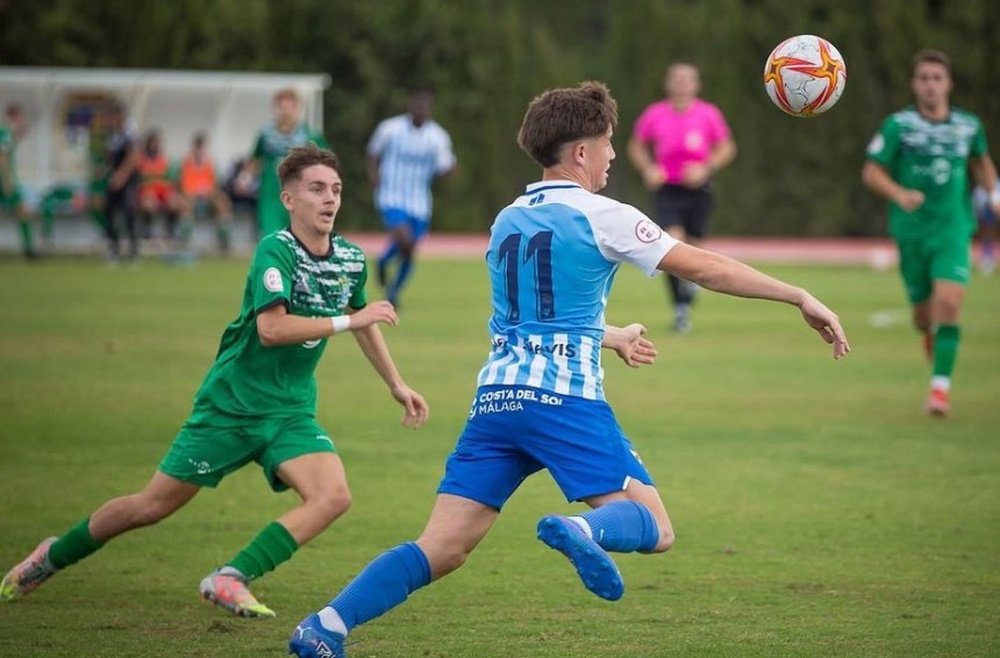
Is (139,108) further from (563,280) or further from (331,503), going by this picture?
(563,280)

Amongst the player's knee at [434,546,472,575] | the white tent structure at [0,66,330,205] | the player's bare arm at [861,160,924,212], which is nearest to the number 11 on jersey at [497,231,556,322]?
the player's knee at [434,546,472,575]

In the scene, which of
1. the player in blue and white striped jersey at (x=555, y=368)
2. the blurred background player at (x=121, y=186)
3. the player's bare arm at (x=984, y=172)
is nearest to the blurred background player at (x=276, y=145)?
the player's bare arm at (x=984, y=172)

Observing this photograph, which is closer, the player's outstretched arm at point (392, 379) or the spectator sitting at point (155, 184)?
the player's outstretched arm at point (392, 379)

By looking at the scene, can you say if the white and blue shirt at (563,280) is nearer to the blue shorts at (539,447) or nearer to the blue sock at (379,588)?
the blue shorts at (539,447)

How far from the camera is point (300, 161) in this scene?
Result: 22.7 feet

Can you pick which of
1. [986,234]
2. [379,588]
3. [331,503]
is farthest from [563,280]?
[986,234]

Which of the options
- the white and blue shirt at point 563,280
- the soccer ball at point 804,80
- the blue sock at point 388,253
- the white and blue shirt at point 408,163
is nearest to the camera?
the white and blue shirt at point 563,280

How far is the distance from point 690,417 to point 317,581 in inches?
216

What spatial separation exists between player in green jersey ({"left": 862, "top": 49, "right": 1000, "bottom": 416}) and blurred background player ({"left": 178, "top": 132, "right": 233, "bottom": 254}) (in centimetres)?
1932

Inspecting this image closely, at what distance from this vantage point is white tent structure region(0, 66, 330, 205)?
3175cm

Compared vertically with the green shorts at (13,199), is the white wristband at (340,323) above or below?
above

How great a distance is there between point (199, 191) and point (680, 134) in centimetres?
1406

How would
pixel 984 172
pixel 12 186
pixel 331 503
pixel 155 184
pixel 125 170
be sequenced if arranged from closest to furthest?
pixel 331 503 < pixel 984 172 < pixel 12 186 < pixel 125 170 < pixel 155 184

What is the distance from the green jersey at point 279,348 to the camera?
22.2 ft
